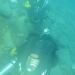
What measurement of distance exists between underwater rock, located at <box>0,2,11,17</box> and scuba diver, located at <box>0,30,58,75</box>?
2.36 metres

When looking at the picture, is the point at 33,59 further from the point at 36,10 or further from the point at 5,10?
the point at 5,10

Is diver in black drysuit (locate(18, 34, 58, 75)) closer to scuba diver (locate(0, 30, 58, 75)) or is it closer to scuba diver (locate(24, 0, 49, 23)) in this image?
scuba diver (locate(0, 30, 58, 75))

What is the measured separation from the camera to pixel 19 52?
464 centimetres

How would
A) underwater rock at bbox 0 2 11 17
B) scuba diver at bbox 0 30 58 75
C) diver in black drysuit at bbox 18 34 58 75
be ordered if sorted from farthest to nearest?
1. underwater rock at bbox 0 2 11 17
2. diver in black drysuit at bbox 18 34 58 75
3. scuba diver at bbox 0 30 58 75

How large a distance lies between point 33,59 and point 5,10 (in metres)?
3.33

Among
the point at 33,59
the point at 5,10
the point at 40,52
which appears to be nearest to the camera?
the point at 33,59

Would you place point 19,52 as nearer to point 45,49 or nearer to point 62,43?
point 45,49

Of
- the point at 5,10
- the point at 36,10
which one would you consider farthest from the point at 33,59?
the point at 5,10

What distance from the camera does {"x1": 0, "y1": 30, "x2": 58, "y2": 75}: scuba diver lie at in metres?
4.19

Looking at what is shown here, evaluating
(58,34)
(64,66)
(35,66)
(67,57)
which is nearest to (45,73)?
(35,66)

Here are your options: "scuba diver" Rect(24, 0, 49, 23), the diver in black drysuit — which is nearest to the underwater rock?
"scuba diver" Rect(24, 0, 49, 23)

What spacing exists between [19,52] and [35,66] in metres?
0.75

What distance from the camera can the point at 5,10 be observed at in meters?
6.75

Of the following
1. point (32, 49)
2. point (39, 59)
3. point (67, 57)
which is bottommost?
point (39, 59)
